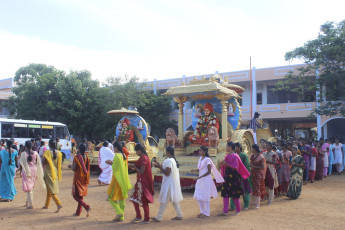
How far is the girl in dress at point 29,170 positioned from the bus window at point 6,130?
10.9m

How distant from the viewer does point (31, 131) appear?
1816cm

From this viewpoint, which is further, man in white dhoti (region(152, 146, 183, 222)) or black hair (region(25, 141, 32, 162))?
black hair (region(25, 141, 32, 162))

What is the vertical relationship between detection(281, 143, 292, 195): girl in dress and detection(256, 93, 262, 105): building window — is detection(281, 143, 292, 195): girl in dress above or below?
below

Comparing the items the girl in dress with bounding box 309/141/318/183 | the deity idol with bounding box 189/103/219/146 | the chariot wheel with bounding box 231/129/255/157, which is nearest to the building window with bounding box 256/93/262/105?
the girl in dress with bounding box 309/141/318/183

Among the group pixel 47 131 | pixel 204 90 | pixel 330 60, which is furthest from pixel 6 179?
pixel 330 60

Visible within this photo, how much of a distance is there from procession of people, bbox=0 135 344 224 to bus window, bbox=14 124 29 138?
34.0ft

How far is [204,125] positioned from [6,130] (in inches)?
452

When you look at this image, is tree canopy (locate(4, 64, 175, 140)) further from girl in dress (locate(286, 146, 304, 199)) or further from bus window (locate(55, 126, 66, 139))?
girl in dress (locate(286, 146, 304, 199))

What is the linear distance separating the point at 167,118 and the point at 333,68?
532 inches

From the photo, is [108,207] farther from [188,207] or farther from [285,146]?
[285,146]

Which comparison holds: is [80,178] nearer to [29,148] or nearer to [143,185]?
[143,185]

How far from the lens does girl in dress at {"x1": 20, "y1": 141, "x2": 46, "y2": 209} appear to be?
23.5ft

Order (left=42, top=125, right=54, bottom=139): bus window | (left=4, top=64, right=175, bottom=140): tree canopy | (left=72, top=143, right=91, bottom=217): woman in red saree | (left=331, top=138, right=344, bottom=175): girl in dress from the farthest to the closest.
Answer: (left=4, top=64, right=175, bottom=140): tree canopy, (left=42, top=125, right=54, bottom=139): bus window, (left=331, top=138, right=344, bottom=175): girl in dress, (left=72, top=143, right=91, bottom=217): woman in red saree

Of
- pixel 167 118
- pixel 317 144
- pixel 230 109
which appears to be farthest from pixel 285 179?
pixel 167 118
